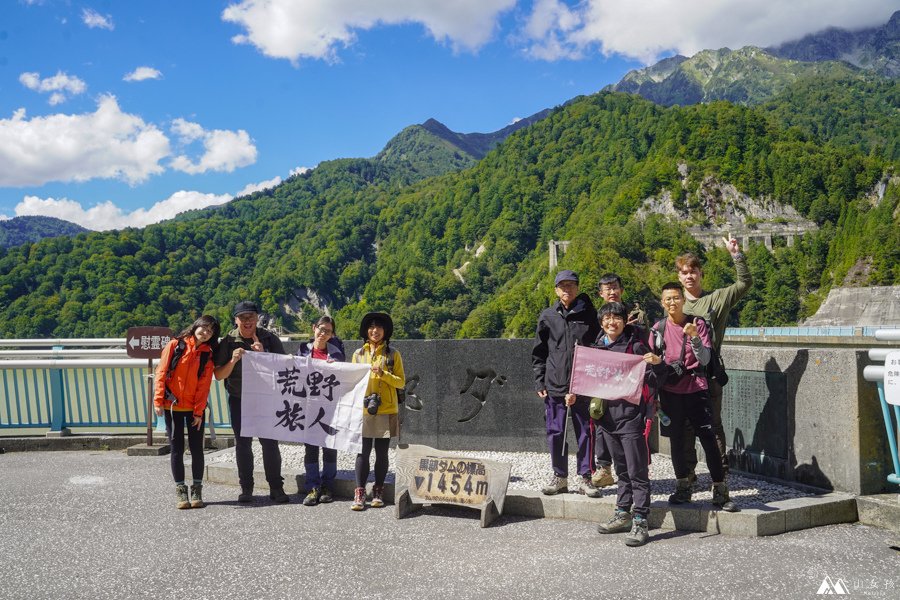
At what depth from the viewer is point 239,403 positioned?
257 inches

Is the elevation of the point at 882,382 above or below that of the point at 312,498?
above

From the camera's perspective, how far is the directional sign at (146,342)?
29.3 feet

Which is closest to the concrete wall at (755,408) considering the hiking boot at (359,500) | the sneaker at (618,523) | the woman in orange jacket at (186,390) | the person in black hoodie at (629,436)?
the person in black hoodie at (629,436)

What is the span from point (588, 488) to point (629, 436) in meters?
0.85

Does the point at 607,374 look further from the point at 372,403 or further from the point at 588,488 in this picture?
the point at 372,403

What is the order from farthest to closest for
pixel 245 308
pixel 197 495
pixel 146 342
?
1. pixel 146 342
2. pixel 245 308
3. pixel 197 495

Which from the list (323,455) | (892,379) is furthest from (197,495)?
(892,379)

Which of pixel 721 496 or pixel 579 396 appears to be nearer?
pixel 721 496

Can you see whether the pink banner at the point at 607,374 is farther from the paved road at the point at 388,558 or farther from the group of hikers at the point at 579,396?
the paved road at the point at 388,558

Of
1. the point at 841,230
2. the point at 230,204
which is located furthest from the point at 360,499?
the point at 230,204

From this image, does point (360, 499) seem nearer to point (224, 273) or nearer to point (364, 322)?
point (364, 322)

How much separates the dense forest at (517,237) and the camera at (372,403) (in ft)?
259

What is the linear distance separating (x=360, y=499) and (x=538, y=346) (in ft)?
6.39

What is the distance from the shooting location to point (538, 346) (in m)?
5.98
